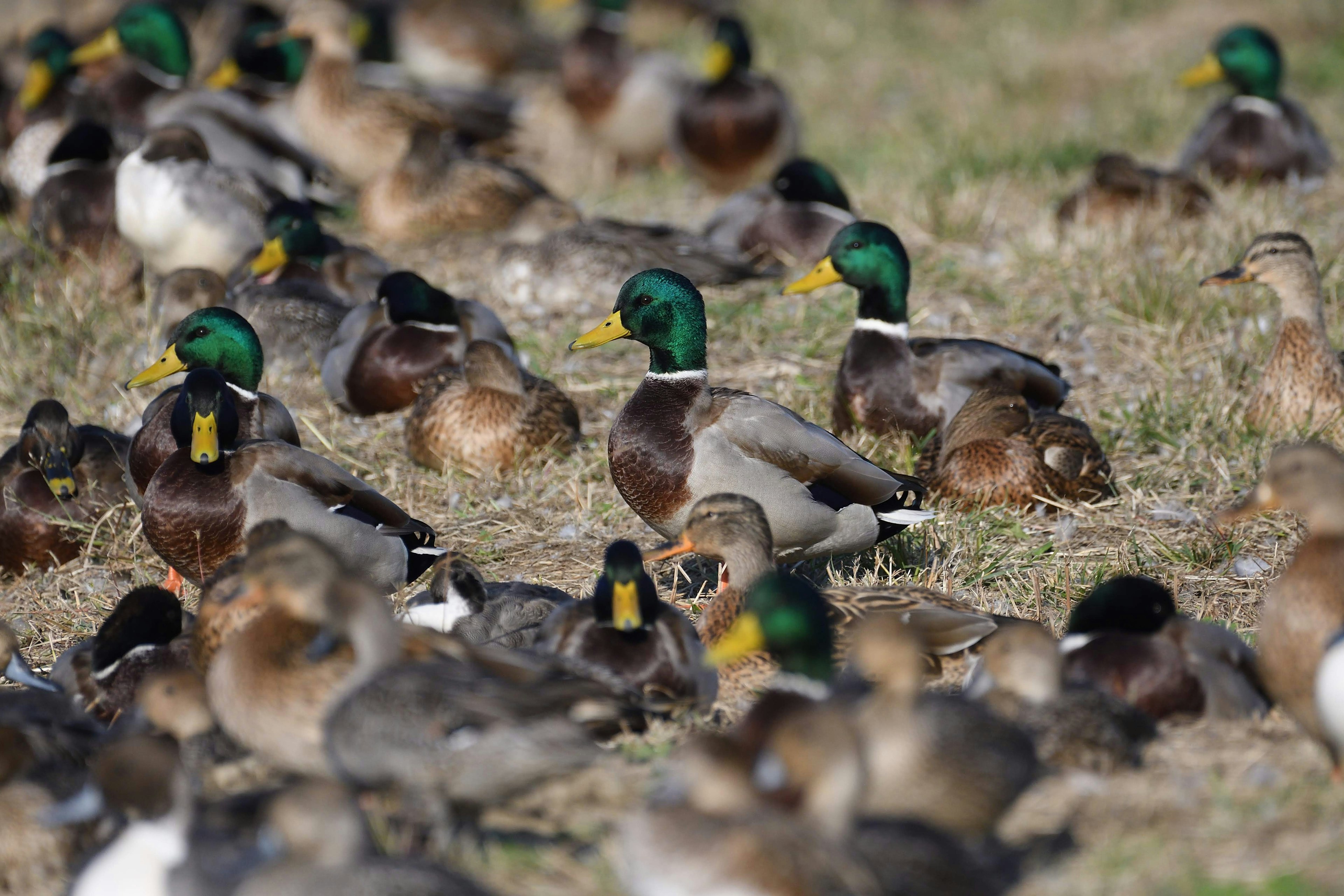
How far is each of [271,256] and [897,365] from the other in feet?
10.5

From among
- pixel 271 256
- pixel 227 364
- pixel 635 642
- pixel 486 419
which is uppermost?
pixel 635 642

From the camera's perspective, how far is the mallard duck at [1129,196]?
7945 mm

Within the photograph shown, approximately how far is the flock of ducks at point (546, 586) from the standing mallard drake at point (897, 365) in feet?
0.05

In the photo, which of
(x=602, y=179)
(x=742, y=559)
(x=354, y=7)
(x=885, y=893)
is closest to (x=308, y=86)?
(x=602, y=179)

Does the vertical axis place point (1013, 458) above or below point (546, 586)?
above

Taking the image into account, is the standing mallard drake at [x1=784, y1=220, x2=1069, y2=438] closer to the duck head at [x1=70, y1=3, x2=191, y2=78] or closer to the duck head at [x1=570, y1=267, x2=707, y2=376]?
the duck head at [x1=570, y1=267, x2=707, y2=376]

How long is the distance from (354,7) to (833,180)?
6299 mm

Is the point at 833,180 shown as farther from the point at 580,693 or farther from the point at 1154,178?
the point at 580,693

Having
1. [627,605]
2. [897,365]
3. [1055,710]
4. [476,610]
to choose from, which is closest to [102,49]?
[897,365]

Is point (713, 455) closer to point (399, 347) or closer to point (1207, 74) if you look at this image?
point (399, 347)

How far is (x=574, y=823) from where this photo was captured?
10.5 feet

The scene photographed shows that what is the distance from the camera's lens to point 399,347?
265 inches

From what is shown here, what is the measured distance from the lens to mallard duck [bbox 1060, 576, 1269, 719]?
3793mm

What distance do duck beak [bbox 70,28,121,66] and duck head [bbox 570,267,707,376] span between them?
685cm
